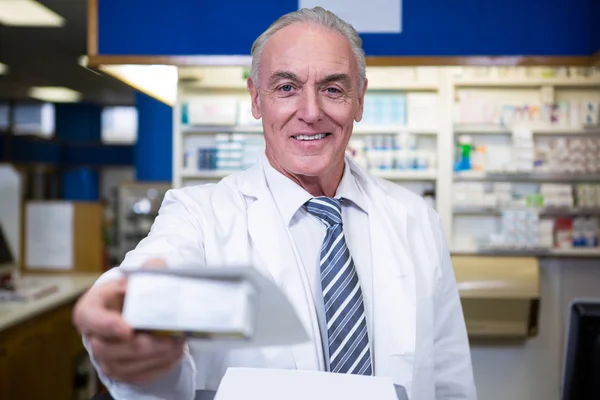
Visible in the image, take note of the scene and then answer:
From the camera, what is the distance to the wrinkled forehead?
141cm

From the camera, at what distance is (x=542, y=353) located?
14.7ft

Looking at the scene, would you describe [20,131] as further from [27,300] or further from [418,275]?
[418,275]

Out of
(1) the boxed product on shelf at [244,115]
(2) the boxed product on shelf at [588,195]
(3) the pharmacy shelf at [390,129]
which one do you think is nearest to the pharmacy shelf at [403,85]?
(3) the pharmacy shelf at [390,129]

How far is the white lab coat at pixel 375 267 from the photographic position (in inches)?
51.9

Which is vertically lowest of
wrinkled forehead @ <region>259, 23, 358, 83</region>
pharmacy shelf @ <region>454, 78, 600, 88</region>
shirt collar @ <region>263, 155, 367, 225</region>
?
shirt collar @ <region>263, 155, 367, 225</region>

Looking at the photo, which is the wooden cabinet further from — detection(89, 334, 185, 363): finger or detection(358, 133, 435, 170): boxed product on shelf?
Answer: detection(89, 334, 185, 363): finger

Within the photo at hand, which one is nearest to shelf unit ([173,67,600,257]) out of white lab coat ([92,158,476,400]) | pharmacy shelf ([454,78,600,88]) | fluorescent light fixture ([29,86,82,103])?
pharmacy shelf ([454,78,600,88])

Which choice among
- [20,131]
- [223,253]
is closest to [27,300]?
[223,253]

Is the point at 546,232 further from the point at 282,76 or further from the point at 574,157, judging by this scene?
the point at 282,76

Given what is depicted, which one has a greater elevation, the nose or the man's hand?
the nose

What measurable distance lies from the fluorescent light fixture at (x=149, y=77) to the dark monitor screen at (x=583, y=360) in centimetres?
178

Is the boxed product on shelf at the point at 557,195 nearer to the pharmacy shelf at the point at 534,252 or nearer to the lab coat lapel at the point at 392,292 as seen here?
the pharmacy shelf at the point at 534,252

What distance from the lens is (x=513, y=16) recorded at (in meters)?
2.28

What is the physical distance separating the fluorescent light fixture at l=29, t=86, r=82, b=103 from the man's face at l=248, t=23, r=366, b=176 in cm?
1341
